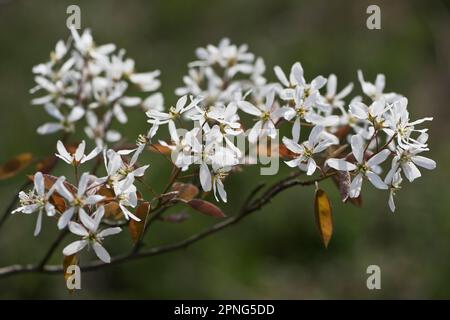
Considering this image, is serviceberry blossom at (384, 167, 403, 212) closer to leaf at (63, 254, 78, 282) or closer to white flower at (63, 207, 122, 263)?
white flower at (63, 207, 122, 263)

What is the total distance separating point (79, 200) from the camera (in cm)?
121

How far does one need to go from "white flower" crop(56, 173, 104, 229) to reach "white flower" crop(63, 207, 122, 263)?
0.05 ft

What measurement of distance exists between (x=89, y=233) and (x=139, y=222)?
99 mm

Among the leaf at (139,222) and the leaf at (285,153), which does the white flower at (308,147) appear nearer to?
the leaf at (285,153)

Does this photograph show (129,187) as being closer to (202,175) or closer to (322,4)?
(202,175)

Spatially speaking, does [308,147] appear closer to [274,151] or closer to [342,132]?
[274,151]

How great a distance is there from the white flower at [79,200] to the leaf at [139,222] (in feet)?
0.32

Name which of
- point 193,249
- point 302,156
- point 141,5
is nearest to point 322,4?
point 141,5

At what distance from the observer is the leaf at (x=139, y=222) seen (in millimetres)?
1271

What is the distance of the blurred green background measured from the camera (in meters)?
2.88

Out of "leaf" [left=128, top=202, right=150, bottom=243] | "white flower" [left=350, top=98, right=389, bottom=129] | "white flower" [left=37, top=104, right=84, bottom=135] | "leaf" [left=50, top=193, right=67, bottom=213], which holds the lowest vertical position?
"leaf" [left=128, top=202, right=150, bottom=243]

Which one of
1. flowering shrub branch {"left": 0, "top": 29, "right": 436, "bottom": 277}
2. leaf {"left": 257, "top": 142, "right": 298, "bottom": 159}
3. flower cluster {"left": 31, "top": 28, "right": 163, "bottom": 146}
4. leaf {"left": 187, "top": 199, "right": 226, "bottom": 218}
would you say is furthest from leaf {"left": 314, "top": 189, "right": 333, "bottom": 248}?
flower cluster {"left": 31, "top": 28, "right": 163, "bottom": 146}

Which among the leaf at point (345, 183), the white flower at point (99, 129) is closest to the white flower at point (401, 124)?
the leaf at point (345, 183)

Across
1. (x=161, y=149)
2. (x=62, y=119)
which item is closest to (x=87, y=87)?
(x=62, y=119)
